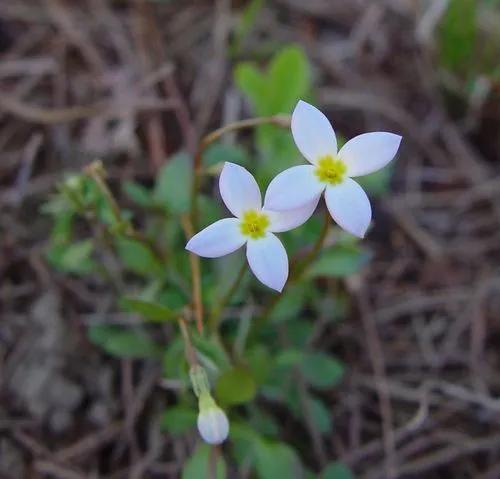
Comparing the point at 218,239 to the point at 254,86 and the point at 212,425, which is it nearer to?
the point at 212,425

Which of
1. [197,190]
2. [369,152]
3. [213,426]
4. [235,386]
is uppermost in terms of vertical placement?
[369,152]

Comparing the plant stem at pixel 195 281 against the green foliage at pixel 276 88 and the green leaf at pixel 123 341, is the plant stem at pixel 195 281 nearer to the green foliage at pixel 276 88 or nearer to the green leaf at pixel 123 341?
the green leaf at pixel 123 341

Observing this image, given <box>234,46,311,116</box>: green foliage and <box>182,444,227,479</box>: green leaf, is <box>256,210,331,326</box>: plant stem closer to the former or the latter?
<box>182,444,227,479</box>: green leaf

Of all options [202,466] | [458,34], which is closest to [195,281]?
[202,466]

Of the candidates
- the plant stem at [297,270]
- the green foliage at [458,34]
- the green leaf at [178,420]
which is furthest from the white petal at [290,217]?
the green foliage at [458,34]

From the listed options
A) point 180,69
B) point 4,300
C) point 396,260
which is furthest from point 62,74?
point 396,260

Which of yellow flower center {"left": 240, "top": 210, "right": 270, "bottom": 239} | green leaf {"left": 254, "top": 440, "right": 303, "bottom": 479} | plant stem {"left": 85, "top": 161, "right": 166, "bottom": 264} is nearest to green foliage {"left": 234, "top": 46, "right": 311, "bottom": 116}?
plant stem {"left": 85, "top": 161, "right": 166, "bottom": 264}
